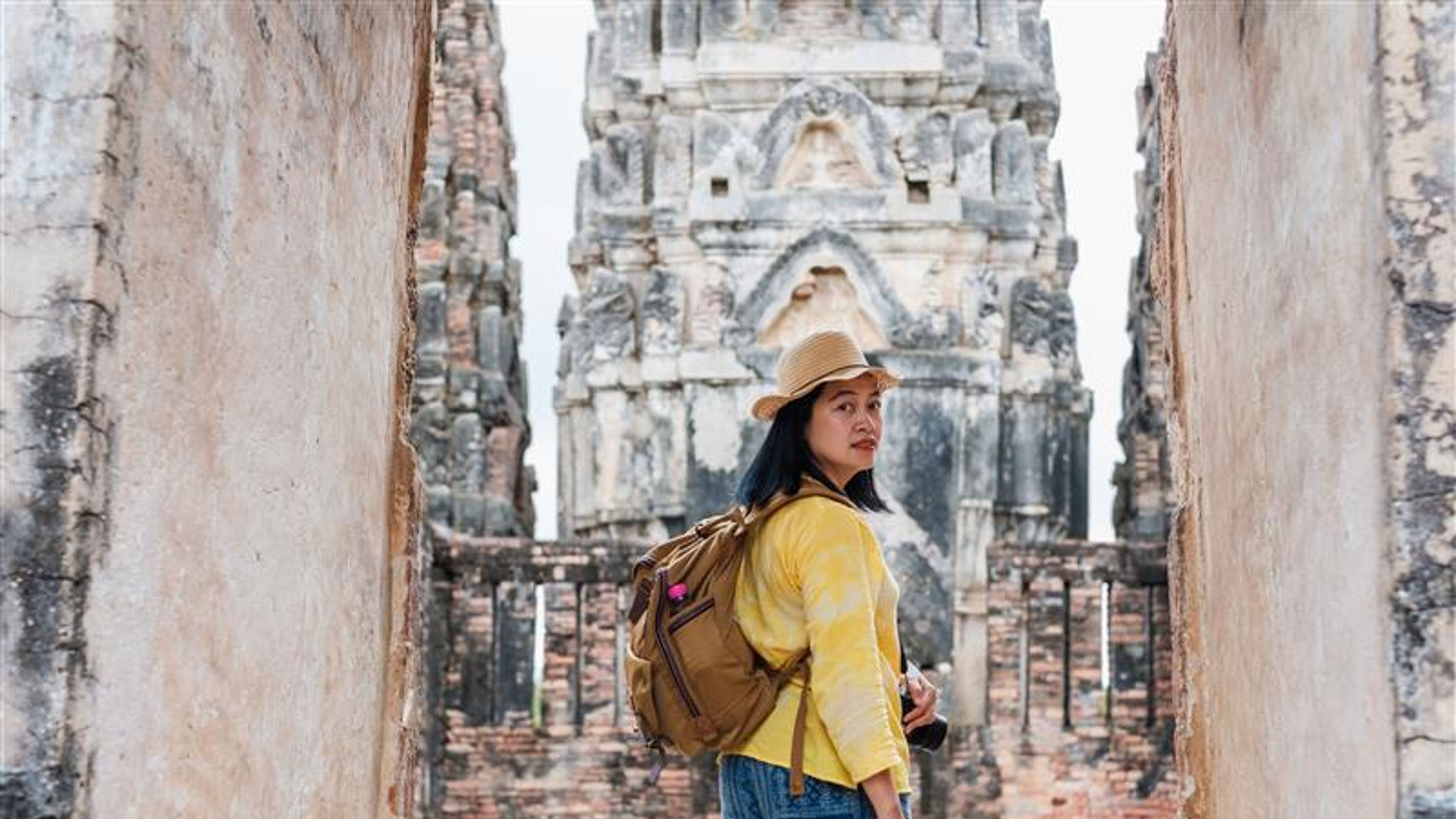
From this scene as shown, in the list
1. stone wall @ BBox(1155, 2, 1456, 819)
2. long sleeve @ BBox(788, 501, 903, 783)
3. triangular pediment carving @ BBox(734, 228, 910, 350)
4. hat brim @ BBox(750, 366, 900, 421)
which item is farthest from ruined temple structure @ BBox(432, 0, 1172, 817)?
long sleeve @ BBox(788, 501, 903, 783)

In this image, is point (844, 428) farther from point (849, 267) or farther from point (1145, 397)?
point (1145, 397)

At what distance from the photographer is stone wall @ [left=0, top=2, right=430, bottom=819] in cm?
293

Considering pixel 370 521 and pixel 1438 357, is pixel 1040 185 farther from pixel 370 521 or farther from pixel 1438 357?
pixel 1438 357

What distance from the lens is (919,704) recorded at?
3932 millimetres

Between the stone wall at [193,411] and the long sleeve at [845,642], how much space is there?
954mm

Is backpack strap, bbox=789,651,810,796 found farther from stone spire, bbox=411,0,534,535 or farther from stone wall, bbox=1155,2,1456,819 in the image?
stone spire, bbox=411,0,534,535

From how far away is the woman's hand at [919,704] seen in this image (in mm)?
3926

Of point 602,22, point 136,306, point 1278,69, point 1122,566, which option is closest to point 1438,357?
point 1278,69

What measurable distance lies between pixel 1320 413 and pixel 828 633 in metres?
0.87

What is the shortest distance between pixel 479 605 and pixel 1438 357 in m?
10.1

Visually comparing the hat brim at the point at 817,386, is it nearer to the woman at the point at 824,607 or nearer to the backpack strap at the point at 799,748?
the woman at the point at 824,607

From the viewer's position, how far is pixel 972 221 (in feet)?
53.3

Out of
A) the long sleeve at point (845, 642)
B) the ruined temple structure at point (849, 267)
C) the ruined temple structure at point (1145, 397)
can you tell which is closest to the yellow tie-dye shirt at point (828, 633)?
the long sleeve at point (845, 642)

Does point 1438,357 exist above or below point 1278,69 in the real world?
below
